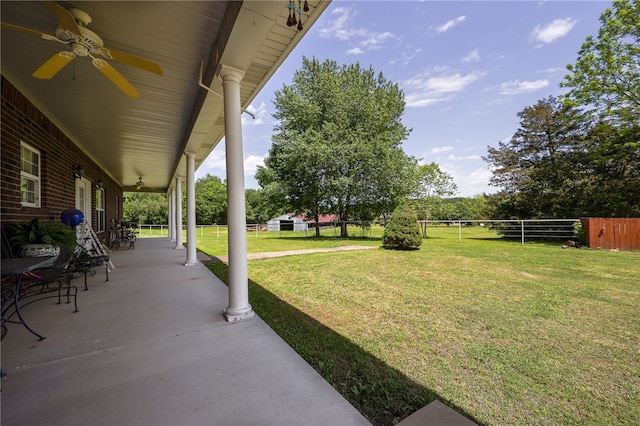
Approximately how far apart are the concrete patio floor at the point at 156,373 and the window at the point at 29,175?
5.76ft

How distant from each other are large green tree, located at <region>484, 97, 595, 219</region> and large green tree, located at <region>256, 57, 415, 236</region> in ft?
17.6

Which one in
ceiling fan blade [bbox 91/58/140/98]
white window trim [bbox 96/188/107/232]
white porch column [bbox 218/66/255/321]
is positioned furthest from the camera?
white window trim [bbox 96/188/107/232]

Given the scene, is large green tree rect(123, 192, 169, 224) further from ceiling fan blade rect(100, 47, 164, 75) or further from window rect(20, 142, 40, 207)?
ceiling fan blade rect(100, 47, 164, 75)

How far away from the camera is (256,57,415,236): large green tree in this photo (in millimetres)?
14281

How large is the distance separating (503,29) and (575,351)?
7373mm

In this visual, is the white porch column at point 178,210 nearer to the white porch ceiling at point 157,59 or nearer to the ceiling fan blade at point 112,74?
the white porch ceiling at point 157,59

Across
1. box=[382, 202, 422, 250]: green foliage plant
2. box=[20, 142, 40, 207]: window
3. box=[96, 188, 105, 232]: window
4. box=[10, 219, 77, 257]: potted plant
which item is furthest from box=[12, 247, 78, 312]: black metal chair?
box=[382, 202, 422, 250]: green foliage plant

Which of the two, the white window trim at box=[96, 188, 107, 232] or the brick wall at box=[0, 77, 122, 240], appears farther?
the white window trim at box=[96, 188, 107, 232]

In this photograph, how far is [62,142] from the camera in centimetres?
498

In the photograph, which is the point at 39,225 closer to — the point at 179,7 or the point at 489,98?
the point at 179,7

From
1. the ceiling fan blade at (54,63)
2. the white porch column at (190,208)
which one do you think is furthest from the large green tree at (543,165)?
the ceiling fan blade at (54,63)

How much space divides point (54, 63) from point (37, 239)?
78.1 inches

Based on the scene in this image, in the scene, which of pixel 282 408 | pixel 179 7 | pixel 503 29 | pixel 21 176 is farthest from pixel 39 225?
pixel 503 29

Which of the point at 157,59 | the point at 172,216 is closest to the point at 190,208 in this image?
the point at 157,59
